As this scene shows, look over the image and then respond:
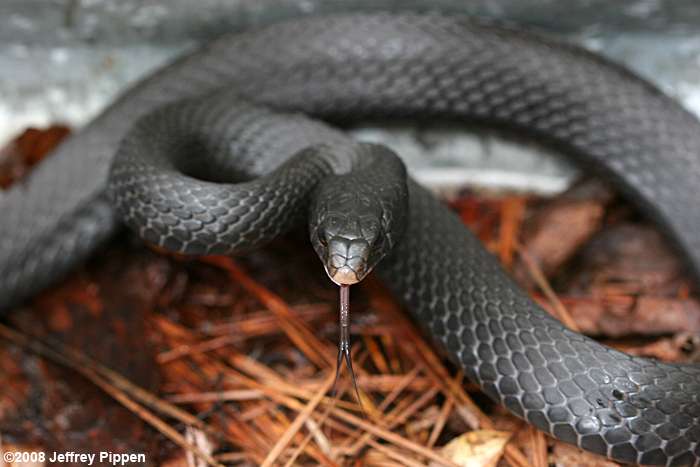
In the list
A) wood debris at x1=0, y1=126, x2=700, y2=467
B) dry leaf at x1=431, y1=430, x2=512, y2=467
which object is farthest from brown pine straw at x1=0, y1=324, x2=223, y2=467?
dry leaf at x1=431, y1=430, x2=512, y2=467

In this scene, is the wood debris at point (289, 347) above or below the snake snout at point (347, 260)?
below

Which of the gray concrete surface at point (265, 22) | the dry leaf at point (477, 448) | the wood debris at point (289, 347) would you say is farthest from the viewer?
the gray concrete surface at point (265, 22)

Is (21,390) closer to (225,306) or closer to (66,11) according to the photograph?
(225,306)

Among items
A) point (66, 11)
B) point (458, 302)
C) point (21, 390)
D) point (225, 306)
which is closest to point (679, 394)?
point (458, 302)

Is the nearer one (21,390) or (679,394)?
(679,394)

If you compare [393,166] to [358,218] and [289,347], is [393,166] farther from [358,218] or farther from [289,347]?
[289,347]

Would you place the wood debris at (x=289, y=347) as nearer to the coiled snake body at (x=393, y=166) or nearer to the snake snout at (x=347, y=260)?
the coiled snake body at (x=393, y=166)

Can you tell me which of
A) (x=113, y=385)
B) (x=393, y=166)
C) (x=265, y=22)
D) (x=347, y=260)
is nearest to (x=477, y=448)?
(x=347, y=260)

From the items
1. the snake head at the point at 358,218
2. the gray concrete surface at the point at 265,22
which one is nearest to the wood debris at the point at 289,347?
the gray concrete surface at the point at 265,22
